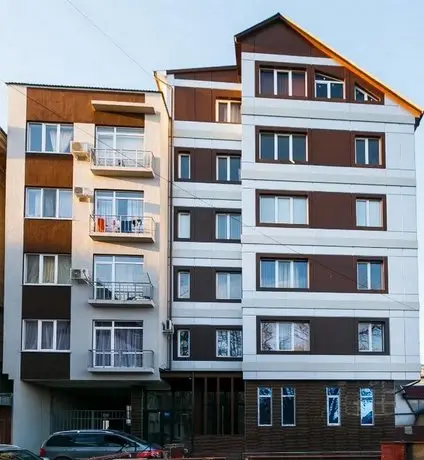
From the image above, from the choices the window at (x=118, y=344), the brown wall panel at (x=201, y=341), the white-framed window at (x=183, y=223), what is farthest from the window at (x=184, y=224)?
the window at (x=118, y=344)

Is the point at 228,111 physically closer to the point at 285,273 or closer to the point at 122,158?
the point at 122,158

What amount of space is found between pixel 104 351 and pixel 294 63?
46.5 feet

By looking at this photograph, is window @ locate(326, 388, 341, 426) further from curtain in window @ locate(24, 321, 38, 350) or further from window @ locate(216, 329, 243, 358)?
curtain in window @ locate(24, 321, 38, 350)

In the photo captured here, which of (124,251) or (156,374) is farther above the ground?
(124,251)

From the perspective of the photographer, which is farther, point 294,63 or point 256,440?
point 294,63

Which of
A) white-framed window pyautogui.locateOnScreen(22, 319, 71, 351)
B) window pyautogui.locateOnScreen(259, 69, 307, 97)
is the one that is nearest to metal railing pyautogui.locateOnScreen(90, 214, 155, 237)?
white-framed window pyautogui.locateOnScreen(22, 319, 71, 351)

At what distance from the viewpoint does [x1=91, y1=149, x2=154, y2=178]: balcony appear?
30375mm

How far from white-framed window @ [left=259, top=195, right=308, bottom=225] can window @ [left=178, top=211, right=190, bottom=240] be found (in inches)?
130

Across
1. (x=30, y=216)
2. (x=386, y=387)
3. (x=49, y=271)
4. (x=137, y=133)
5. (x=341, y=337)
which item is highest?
(x=137, y=133)

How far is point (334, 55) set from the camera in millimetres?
32719

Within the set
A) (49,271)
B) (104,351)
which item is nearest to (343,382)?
(104,351)

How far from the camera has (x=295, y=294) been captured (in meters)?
31.2

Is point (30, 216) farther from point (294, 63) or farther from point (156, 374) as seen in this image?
point (294, 63)

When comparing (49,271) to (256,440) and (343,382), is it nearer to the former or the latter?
(256,440)
